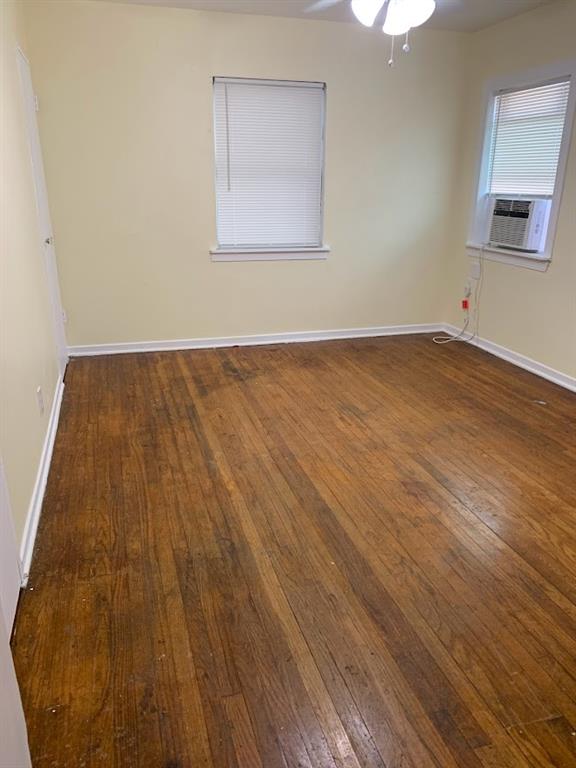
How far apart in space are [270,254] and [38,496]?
118 inches

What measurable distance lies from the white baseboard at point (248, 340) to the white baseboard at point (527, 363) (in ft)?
1.86

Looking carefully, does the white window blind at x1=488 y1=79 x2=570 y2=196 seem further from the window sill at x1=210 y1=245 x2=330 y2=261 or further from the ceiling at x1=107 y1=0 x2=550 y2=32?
the window sill at x1=210 y1=245 x2=330 y2=261

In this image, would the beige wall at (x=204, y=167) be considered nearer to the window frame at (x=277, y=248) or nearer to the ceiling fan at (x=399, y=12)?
the window frame at (x=277, y=248)

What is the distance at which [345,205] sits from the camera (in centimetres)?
490

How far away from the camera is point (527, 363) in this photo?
4469mm

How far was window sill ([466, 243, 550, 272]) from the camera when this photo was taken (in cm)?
420

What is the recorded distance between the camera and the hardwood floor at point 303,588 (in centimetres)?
151

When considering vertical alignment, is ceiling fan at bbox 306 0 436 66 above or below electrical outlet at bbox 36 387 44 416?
above

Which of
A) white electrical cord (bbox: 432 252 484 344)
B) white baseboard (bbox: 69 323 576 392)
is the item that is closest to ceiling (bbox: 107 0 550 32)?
white electrical cord (bbox: 432 252 484 344)

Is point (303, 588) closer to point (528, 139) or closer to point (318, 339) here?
point (318, 339)

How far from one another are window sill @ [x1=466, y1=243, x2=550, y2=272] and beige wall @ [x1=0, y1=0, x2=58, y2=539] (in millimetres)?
3500

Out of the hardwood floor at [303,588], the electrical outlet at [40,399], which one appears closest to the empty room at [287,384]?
the hardwood floor at [303,588]

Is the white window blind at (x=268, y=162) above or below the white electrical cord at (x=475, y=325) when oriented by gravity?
above

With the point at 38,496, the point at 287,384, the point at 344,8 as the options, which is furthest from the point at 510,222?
the point at 38,496
